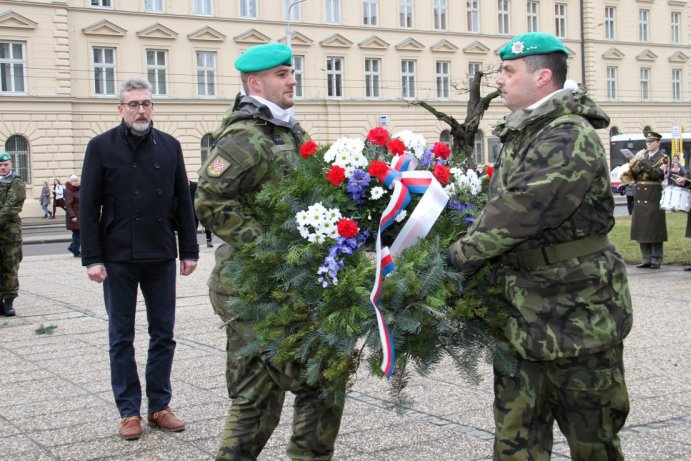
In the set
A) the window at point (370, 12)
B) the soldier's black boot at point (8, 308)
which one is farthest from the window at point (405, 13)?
the soldier's black boot at point (8, 308)

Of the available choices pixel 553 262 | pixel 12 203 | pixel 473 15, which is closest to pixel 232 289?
pixel 553 262

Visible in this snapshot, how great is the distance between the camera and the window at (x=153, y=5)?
44.1m

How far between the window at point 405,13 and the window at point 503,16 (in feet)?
21.0

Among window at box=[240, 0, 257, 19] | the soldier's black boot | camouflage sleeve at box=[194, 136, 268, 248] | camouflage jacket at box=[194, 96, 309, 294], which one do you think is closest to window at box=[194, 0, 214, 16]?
window at box=[240, 0, 257, 19]

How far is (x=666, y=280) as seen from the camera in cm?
1241

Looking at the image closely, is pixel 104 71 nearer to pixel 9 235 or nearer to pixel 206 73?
pixel 206 73

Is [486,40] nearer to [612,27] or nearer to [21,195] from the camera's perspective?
[612,27]

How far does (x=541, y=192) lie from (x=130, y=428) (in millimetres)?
3090

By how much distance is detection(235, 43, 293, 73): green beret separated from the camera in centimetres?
428

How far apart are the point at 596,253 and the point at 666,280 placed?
9.41 m

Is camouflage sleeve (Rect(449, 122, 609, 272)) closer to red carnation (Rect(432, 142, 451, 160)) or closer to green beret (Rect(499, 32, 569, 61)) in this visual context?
green beret (Rect(499, 32, 569, 61))

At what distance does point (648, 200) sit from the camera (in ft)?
46.5

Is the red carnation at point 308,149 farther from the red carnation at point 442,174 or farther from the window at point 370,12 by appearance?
the window at point 370,12

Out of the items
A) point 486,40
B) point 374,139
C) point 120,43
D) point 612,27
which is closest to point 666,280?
point 374,139
